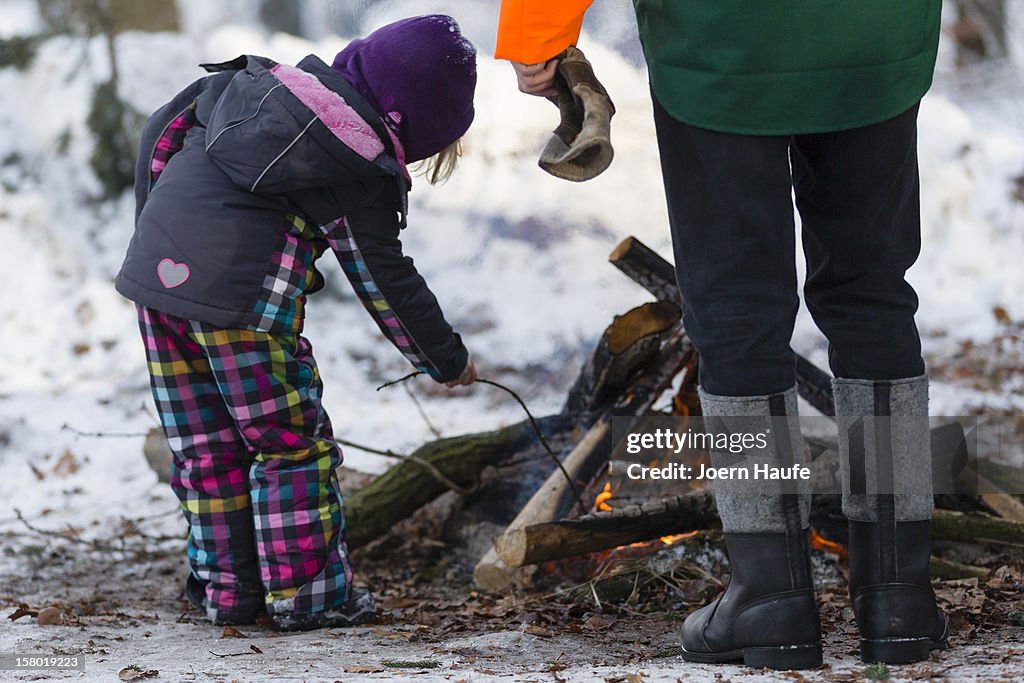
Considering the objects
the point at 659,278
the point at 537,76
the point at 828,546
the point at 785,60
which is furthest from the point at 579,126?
the point at 828,546

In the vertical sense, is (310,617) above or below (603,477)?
below

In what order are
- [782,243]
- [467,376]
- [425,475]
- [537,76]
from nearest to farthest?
[782,243] < [537,76] < [467,376] < [425,475]

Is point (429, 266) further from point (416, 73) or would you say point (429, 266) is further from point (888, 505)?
point (888, 505)

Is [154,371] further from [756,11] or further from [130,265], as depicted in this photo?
[756,11]

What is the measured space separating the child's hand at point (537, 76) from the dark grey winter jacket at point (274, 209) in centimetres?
54

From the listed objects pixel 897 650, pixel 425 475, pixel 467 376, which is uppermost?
pixel 467 376

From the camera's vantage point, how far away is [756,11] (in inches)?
63.1

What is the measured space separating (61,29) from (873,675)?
787 centimetres

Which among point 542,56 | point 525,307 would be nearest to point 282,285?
point 542,56

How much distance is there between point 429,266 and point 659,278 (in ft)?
12.8

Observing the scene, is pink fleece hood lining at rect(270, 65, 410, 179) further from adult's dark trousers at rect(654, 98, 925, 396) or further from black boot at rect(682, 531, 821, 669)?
black boot at rect(682, 531, 821, 669)

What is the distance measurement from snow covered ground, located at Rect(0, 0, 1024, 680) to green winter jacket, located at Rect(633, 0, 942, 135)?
2607 mm

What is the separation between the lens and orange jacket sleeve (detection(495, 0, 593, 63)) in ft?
5.58

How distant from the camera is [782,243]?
1.72m
